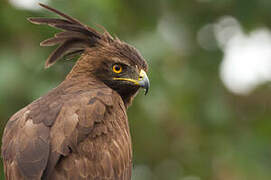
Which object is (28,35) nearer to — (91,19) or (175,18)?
(91,19)

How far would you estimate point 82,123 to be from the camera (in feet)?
22.0

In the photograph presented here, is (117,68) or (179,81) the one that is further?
(179,81)

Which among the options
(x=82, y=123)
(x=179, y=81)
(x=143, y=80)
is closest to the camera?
(x=82, y=123)

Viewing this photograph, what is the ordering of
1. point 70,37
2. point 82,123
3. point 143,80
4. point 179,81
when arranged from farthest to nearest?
point 179,81 < point 70,37 < point 143,80 < point 82,123

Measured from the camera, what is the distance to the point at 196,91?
1575 centimetres

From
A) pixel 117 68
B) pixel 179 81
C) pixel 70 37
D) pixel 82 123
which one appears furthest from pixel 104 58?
pixel 179 81

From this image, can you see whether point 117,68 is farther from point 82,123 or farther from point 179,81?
point 179,81

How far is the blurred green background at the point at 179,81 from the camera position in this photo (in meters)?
11.5

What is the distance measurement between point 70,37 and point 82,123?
152cm

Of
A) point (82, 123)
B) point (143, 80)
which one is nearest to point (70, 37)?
point (143, 80)

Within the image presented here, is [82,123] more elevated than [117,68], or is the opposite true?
[117,68]

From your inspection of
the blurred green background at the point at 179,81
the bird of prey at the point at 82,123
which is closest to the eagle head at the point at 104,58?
the bird of prey at the point at 82,123

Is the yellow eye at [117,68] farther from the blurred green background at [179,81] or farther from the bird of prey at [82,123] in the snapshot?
the blurred green background at [179,81]

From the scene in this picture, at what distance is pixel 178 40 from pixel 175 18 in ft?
1.94
